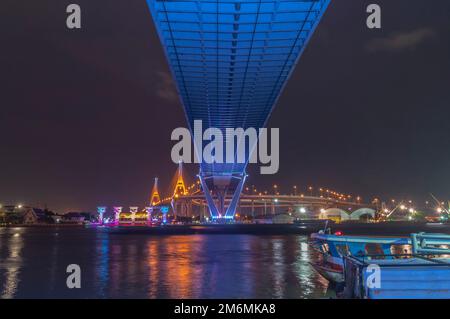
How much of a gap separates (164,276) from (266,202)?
168824mm

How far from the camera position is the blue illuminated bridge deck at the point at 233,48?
36.9 m

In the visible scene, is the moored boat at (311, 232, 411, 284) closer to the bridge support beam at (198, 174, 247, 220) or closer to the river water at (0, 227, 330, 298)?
the river water at (0, 227, 330, 298)

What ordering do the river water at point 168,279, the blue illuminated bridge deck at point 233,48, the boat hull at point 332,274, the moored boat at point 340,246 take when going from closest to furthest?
the river water at point 168,279, the boat hull at point 332,274, the moored boat at point 340,246, the blue illuminated bridge deck at point 233,48

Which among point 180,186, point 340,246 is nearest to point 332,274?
point 340,246

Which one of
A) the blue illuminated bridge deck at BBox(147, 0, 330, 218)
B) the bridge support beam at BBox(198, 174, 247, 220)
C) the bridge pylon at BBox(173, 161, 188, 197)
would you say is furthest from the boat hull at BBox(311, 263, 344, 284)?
the bridge pylon at BBox(173, 161, 188, 197)

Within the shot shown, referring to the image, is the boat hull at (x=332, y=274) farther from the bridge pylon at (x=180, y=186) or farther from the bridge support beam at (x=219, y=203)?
the bridge pylon at (x=180, y=186)

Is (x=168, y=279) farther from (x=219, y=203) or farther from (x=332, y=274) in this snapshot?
(x=219, y=203)

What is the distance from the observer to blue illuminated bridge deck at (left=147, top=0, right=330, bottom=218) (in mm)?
36938

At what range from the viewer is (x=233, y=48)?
46594 millimetres

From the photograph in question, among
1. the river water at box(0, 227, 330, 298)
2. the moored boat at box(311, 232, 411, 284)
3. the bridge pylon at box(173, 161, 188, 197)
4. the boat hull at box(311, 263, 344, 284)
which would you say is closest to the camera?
the river water at box(0, 227, 330, 298)

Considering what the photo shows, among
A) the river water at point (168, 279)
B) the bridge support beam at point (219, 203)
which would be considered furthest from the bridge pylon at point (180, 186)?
the river water at point (168, 279)

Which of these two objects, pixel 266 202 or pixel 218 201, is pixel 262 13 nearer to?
pixel 218 201

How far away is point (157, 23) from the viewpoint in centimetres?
3866
